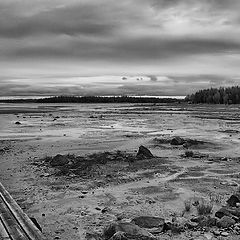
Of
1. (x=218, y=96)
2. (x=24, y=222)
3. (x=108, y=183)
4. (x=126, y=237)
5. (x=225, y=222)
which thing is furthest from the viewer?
(x=218, y=96)

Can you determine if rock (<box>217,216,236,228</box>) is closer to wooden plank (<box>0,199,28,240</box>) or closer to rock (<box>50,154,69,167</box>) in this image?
wooden plank (<box>0,199,28,240</box>)

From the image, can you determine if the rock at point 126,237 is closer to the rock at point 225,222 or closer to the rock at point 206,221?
the rock at point 206,221

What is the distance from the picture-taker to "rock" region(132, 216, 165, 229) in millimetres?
8117

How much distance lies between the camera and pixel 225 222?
8133 millimetres

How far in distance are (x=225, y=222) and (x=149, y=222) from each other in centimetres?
177

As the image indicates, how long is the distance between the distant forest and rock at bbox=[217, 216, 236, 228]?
15400cm

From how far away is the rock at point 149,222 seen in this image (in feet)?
26.6

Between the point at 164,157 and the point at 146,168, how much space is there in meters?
3.08

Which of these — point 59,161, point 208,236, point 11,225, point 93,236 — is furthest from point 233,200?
point 59,161

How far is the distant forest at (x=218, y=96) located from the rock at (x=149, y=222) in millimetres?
154413

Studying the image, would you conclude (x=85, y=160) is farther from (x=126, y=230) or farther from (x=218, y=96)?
(x=218, y=96)

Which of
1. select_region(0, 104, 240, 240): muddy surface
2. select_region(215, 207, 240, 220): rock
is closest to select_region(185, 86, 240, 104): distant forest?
select_region(0, 104, 240, 240): muddy surface

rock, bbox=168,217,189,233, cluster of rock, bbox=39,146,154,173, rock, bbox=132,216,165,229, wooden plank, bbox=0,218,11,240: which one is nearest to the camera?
wooden plank, bbox=0,218,11,240

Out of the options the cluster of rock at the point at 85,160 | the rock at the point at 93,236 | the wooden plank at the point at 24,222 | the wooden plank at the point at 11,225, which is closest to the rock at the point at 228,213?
the rock at the point at 93,236
